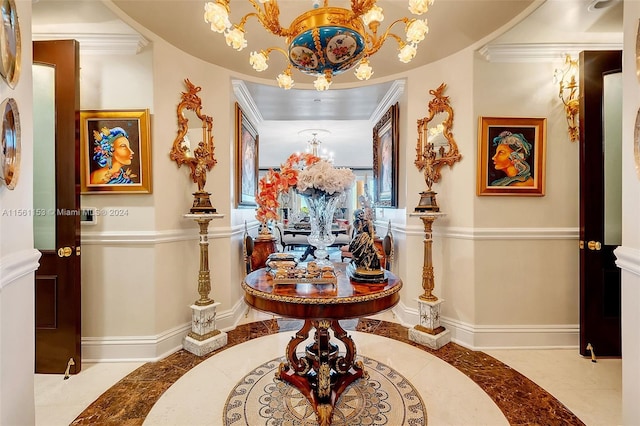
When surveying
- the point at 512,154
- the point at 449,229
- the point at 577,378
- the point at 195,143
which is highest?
the point at 195,143

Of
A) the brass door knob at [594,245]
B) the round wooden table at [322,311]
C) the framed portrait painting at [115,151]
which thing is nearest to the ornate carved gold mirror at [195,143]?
the framed portrait painting at [115,151]

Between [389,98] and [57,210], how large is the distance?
3583 mm

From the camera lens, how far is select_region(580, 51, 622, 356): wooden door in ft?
7.53

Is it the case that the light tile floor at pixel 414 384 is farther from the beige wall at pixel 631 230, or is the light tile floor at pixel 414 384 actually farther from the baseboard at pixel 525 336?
the beige wall at pixel 631 230

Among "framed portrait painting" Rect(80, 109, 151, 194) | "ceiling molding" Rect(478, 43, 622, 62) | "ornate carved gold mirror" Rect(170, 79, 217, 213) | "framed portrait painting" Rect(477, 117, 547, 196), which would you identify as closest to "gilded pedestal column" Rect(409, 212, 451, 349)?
"framed portrait painting" Rect(477, 117, 547, 196)

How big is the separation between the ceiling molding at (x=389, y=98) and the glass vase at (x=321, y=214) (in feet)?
6.52

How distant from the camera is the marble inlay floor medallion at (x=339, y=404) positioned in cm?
161

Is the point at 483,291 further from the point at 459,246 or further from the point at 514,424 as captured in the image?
the point at 514,424

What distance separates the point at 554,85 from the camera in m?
2.50

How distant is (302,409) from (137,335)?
1637mm

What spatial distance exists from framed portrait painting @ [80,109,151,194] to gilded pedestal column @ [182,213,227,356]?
0.55m

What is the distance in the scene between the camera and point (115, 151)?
7.66 ft

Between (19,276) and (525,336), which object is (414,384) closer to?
(525,336)

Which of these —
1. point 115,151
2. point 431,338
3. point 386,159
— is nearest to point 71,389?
point 115,151
